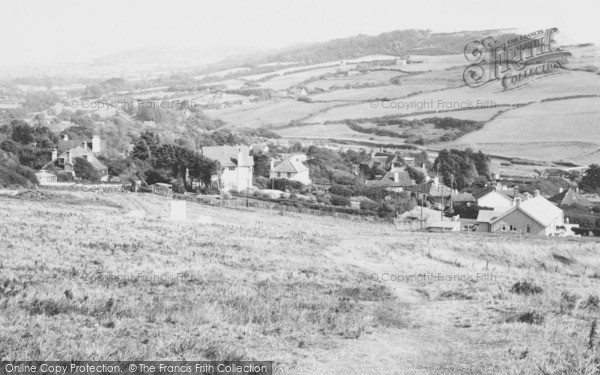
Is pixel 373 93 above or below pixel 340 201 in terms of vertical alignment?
above

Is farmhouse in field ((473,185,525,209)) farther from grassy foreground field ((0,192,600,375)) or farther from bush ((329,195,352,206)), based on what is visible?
grassy foreground field ((0,192,600,375))

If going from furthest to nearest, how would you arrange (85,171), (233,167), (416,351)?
(233,167)
(85,171)
(416,351)

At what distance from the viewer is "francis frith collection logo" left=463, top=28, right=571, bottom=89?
138 meters

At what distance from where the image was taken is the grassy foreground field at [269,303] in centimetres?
1218

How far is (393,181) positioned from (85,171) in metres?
33.0

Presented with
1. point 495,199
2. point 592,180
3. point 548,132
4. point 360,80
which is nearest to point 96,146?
point 495,199

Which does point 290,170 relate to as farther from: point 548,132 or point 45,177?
point 548,132

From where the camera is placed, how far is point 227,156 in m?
67.7

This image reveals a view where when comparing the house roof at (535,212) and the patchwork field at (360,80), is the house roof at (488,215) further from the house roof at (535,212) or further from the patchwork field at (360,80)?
the patchwork field at (360,80)

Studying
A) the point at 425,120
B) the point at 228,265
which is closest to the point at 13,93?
the point at 425,120

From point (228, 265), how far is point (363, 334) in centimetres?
939

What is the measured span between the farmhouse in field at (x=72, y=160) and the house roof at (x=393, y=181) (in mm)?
28820

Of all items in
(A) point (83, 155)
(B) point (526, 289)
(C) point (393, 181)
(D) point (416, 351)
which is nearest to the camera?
(D) point (416, 351)

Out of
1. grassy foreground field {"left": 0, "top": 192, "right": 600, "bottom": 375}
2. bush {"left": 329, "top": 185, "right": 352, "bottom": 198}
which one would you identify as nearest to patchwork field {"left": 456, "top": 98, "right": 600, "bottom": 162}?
bush {"left": 329, "top": 185, "right": 352, "bottom": 198}
